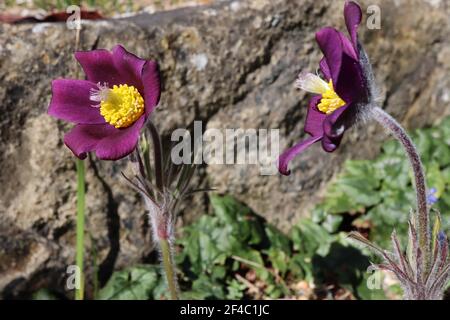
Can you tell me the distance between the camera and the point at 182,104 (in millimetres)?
3238

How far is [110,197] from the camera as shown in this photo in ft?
10.6

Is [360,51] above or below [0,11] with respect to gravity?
below

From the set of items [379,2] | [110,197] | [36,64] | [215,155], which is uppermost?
[379,2]

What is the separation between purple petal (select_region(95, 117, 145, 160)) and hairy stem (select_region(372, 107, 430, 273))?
79 centimetres

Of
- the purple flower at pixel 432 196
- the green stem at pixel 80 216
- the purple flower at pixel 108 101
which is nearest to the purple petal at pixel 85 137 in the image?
the purple flower at pixel 108 101

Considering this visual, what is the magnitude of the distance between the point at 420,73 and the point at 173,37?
1523 millimetres

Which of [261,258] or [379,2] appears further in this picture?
[379,2]

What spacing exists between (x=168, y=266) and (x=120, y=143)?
695mm

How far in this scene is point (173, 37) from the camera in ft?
10.4

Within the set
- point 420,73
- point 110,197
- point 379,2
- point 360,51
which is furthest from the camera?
point 420,73

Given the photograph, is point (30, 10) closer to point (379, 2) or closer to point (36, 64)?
point (36, 64)

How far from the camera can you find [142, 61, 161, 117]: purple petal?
230 centimetres
